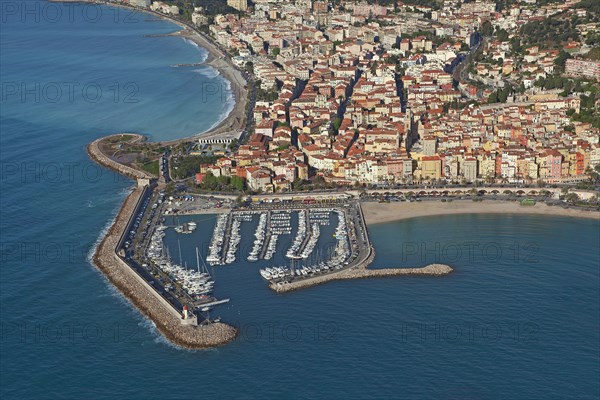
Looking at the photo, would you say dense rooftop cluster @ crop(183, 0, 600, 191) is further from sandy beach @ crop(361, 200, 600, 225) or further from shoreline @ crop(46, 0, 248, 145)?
sandy beach @ crop(361, 200, 600, 225)

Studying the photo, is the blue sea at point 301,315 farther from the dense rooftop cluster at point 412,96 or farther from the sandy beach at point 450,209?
the dense rooftop cluster at point 412,96

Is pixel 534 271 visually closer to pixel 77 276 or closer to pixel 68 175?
pixel 77 276

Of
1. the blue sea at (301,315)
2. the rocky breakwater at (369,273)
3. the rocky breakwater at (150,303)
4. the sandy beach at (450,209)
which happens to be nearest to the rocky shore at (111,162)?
the blue sea at (301,315)

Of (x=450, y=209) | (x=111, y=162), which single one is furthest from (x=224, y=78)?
(x=450, y=209)

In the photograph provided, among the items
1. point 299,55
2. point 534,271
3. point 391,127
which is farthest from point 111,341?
point 299,55

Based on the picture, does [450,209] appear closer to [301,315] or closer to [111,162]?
[301,315]

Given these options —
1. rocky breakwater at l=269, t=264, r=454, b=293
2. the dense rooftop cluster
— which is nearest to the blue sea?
rocky breakwater at l=269, t=264, r=454, b=293

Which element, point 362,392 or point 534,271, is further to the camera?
point 534,271
